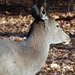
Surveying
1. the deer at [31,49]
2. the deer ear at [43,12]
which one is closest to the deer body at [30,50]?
the deer at [31,49]

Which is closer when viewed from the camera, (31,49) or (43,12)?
(43,12)

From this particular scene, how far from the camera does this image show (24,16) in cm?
1872

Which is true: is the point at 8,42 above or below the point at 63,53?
above

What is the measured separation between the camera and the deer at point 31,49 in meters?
5.76

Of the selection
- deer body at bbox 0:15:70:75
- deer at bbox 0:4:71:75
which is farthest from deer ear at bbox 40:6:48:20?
deer body at bbox 0:15:70:75

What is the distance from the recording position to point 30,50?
6.28 metres

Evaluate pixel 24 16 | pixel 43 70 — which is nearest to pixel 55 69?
pixel 43 70

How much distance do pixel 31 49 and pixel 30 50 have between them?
0.11 feet

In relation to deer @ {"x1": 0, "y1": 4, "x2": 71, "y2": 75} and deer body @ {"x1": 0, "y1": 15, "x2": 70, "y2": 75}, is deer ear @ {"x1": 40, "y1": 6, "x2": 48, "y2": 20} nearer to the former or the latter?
deer @ {"x1": 0, "y1": 4, "x2": 71, "y2": 75}

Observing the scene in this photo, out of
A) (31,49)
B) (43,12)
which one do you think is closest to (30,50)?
(31,49)

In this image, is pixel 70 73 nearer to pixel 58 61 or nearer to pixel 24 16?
pixel 58 61

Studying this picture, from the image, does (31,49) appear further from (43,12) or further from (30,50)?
(43,12)

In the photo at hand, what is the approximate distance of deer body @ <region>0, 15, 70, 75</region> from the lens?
18.9 ft

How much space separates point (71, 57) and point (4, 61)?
4833 millimetres
